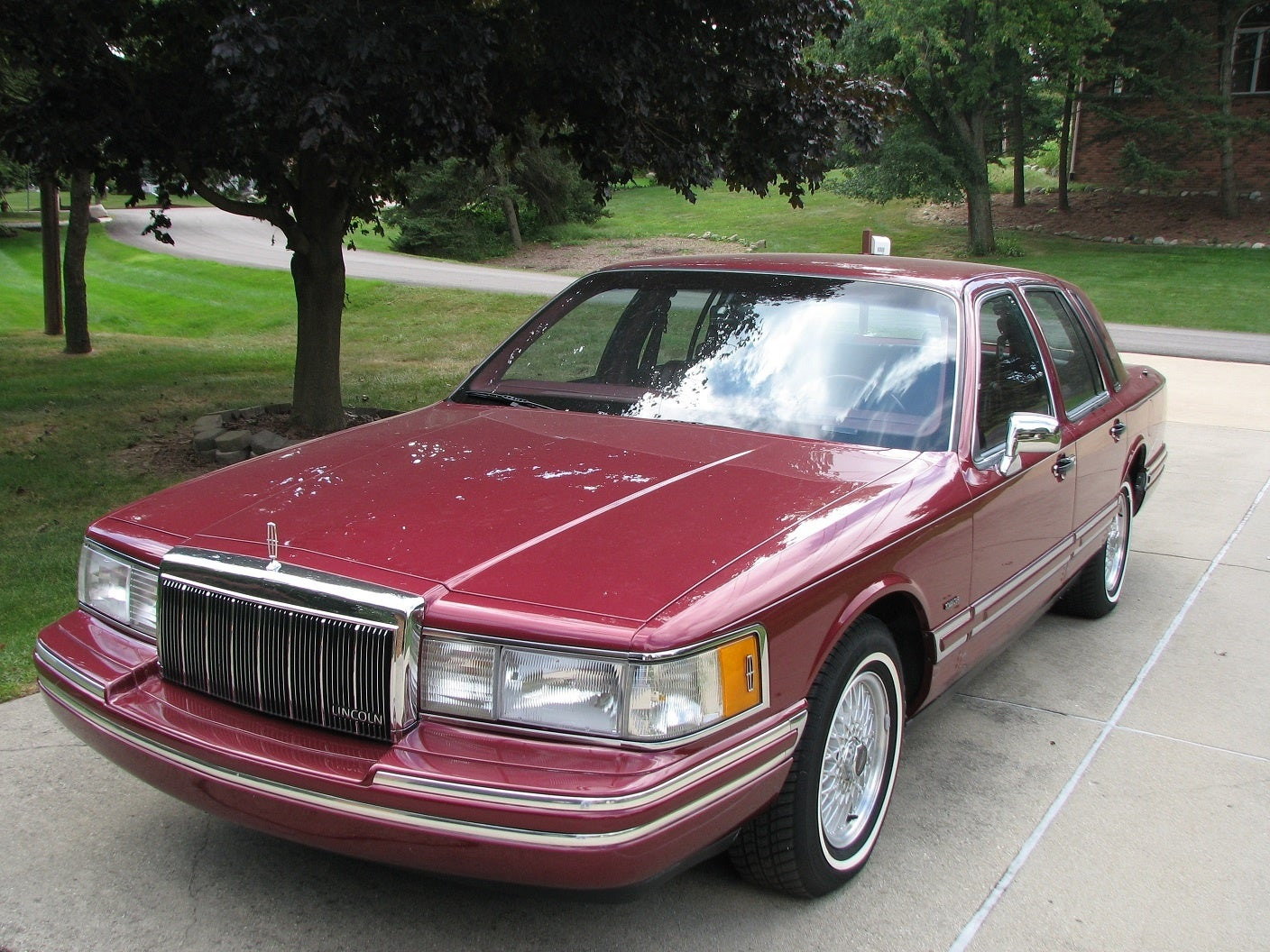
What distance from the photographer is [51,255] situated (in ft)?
51.7

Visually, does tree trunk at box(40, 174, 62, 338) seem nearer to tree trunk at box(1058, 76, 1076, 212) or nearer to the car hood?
the car hood

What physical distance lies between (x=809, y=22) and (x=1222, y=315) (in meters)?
16.0

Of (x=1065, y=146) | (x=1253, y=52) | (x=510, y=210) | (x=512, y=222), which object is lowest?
(x=512, y=222)

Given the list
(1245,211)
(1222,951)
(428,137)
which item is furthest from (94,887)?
(1245,211)

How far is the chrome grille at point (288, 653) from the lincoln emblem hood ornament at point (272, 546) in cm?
3

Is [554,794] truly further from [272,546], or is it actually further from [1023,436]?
[1023,436]

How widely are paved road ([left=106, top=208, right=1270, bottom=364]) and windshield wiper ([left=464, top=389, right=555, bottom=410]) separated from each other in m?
8.44

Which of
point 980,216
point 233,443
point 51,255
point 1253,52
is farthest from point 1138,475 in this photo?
point 1253,52

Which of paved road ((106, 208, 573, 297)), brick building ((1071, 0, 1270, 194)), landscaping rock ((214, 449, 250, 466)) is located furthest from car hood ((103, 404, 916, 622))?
brick building ((1071, 0, 1270, 194))

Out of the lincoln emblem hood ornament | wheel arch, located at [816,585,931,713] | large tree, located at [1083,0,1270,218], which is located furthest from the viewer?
large tree, located at [1083,0,1270,218]

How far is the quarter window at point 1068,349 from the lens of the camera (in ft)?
15.4

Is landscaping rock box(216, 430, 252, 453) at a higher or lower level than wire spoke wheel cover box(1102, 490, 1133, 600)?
lower

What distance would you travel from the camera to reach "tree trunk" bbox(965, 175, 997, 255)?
28.9 metres

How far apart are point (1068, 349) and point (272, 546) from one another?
3.53 metres
